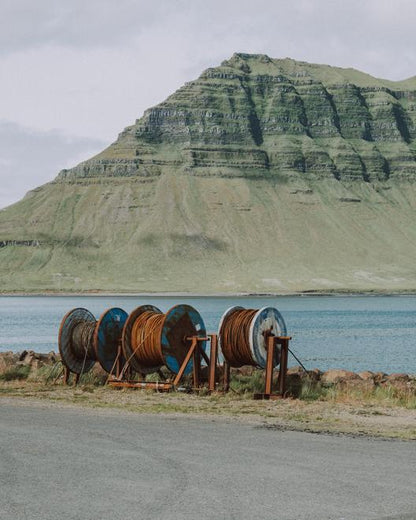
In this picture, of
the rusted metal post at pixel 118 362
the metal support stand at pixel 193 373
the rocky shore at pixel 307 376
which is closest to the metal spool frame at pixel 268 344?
the metal support stand at pixel 193 373

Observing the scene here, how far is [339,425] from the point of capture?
693 inches

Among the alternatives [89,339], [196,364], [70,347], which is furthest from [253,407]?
[70,347]

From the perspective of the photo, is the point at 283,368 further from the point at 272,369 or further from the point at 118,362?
the point at 118,362

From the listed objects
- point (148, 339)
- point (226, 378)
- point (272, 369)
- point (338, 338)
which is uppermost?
point (148, 339)

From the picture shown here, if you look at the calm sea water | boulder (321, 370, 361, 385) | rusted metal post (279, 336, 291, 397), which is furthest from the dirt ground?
the calm sea water

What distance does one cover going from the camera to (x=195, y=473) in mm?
11984

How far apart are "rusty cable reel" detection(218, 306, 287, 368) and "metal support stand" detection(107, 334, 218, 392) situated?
1.13 feet

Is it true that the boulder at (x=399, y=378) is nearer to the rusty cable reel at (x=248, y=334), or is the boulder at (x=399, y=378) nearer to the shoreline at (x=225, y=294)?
the rusty cable reel at (x=248, y=334)

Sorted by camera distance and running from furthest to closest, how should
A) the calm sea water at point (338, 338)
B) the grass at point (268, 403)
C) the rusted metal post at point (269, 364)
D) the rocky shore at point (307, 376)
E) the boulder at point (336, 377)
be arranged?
the calm sea water at point (338, 338), the boulder at point (336, 377), the rocky shore at point (307, 376), the rusted metal post at point (269, 364), the grass at point (268, 403)

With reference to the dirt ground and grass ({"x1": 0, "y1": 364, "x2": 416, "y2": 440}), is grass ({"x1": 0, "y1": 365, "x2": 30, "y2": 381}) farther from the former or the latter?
the dirt ground

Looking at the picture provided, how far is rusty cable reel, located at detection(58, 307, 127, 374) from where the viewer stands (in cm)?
2575

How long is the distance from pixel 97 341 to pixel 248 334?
488cm

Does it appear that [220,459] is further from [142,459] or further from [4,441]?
[4,441]

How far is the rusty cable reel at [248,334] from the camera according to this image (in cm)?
2284
